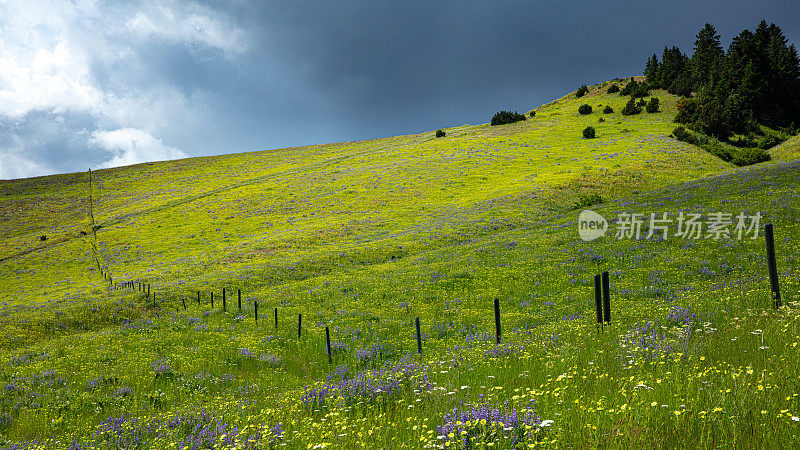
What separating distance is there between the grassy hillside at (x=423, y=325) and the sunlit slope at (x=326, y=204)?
1.78 ft

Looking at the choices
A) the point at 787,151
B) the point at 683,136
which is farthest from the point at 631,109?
the point at 787,151

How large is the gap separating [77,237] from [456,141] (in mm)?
80042

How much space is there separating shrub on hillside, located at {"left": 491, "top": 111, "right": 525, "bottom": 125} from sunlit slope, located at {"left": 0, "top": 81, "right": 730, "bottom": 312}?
699 centimetres

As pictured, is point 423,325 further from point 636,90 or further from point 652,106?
point 636,90

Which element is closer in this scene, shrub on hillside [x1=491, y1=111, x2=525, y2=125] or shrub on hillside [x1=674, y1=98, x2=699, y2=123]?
shrub on hillside [x1=674, y1=98, x2=699, y2=123]

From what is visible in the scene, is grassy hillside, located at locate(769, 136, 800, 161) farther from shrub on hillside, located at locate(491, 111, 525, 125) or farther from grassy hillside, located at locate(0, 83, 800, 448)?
shrub on hillside, located at locate(491, 111, 525, 125)

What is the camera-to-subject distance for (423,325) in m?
15.3

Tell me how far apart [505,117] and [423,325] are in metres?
110

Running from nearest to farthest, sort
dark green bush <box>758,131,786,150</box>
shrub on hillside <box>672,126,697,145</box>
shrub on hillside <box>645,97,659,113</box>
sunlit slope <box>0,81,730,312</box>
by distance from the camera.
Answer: sunlit slope <box>0,81,730,312</box> < dark green bush <box>758,131,786,150</box> < shrub on hillside <box>672,126,697,145</box> < shrub on hillside <box>645,97,659,113</box>

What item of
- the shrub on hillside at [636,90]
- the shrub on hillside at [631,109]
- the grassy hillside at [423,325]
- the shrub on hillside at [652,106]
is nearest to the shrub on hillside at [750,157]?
the grassy hillside at [423,325]

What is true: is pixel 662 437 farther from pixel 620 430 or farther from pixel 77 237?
pixel 77 237

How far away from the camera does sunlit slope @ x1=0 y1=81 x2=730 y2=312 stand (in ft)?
131

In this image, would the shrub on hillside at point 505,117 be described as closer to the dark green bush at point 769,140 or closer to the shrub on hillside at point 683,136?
the shrub on hillside at point 683,136

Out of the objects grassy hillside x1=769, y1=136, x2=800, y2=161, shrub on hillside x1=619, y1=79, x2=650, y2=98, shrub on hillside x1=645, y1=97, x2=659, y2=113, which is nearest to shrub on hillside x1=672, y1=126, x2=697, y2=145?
grassy hillside x1=769, y1=136, x2=800, y2=161
